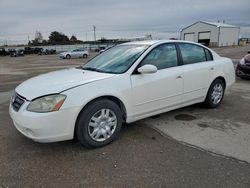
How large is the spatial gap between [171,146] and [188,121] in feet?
3.79

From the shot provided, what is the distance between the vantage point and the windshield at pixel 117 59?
3773 millimetres

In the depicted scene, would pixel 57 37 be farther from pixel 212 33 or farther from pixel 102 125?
pixel 102 125

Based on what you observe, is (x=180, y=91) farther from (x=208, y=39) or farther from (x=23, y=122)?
(x=208, y=39)

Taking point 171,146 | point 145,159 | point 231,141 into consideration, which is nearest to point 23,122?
point 145,159

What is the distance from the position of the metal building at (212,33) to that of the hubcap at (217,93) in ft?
190

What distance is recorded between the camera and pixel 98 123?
3352 millimetres

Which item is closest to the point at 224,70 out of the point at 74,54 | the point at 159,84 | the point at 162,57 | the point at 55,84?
the point at 162,57

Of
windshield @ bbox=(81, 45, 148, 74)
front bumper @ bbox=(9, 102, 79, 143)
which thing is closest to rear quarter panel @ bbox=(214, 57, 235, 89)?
windshield @ bbox=(81, 45, 148, 74)

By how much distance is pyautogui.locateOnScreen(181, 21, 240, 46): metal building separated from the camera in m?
58.2

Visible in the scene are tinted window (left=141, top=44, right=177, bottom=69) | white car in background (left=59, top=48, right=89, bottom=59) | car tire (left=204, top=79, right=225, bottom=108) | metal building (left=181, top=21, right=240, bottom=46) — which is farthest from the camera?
metal building (left=181, top=21, right=240, bottom=46)

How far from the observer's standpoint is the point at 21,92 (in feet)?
10.8

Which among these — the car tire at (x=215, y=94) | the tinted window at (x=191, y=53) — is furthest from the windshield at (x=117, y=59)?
the car tire at (x=215, y=94)

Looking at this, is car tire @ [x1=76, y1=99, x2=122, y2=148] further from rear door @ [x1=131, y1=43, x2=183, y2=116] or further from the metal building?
the metal building

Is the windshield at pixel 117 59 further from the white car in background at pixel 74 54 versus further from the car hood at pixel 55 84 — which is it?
the white car in background at pixel 74 54
